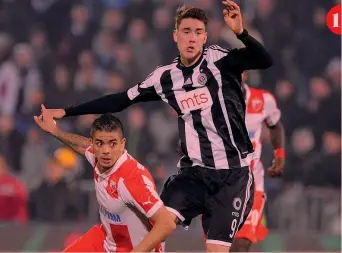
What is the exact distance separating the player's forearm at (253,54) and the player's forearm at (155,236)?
1.17 metres

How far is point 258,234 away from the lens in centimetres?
869

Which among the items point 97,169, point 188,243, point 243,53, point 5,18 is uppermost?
point 5,18

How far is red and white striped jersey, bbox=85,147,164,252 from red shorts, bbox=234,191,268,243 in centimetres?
147

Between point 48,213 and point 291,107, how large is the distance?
11.0 ft

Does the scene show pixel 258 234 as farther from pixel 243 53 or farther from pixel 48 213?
pixel 48 213

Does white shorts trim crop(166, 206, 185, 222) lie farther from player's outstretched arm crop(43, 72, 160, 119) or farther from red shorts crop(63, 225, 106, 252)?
player's outstretched arm crop(43, 72, 160, 119)

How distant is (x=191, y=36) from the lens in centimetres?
705

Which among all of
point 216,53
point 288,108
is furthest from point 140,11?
point 216,53

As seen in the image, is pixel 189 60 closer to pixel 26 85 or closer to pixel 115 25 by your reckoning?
pixel 26 85

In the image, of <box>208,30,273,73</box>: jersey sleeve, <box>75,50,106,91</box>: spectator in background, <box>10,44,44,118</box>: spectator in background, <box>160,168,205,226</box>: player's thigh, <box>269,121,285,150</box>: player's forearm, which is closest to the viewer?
<box>208,30,273,73</box>: jersey sleeve

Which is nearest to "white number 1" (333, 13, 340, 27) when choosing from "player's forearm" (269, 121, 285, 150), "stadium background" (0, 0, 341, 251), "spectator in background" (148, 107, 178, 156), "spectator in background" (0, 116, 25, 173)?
"stadium background" (0, 0, 341, 251)

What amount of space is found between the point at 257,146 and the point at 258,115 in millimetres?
267

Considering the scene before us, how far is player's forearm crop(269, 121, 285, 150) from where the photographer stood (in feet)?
29.0

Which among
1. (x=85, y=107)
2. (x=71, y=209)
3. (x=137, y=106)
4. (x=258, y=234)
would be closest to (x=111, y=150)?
(x=85, y=107)
